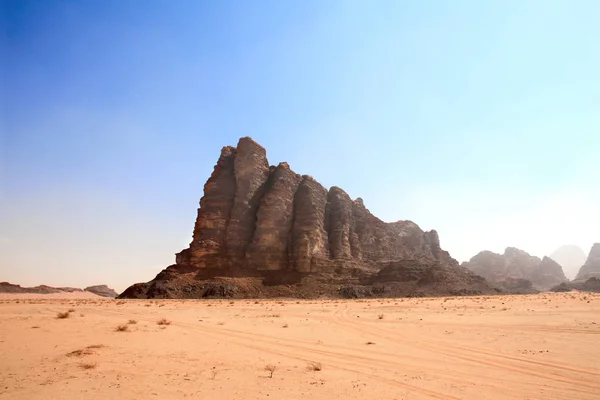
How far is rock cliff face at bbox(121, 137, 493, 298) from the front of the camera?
60.4 m

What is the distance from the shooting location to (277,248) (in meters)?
67.9

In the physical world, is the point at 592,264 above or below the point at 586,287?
above

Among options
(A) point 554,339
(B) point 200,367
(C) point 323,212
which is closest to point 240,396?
(B) point 200,367

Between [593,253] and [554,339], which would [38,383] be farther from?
[593,253]

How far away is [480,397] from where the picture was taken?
7.14 metres

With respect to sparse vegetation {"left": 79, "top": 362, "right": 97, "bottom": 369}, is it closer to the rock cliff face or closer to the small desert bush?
the small desert bush

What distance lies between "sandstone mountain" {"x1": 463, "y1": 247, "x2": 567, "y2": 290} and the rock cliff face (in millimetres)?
80356

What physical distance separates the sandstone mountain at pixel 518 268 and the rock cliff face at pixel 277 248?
3164 inches

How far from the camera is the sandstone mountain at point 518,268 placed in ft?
451

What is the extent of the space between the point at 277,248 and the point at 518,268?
130182 mm

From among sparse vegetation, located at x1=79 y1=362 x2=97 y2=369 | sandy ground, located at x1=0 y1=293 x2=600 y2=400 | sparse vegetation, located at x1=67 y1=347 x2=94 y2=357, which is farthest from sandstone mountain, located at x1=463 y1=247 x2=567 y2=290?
sparse vegetation, located at x1=79 y1=362 x2=97 y2=369

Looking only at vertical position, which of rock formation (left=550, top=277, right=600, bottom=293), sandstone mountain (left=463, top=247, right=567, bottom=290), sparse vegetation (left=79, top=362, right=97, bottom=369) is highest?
sandstone mountain (left=463, top=247, right=567, bottom=290)

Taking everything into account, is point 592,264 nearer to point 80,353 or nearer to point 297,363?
point 297,363

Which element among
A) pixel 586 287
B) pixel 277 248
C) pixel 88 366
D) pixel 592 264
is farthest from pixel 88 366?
pixel 592 264
